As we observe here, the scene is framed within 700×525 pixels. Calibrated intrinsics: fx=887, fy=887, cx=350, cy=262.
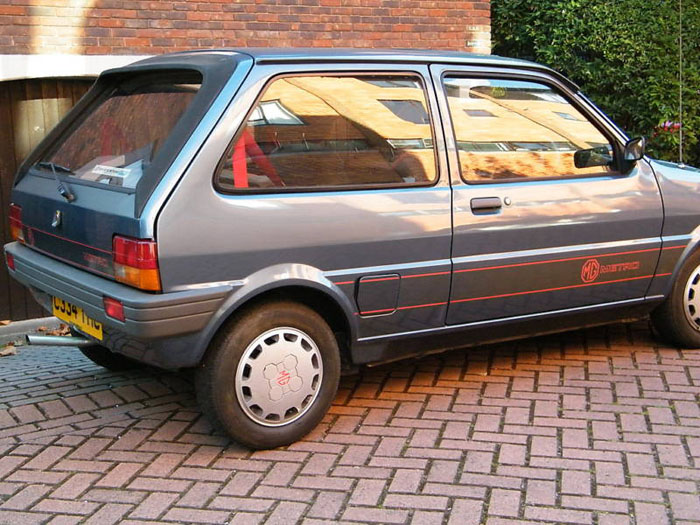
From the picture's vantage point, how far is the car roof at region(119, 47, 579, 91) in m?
4.21

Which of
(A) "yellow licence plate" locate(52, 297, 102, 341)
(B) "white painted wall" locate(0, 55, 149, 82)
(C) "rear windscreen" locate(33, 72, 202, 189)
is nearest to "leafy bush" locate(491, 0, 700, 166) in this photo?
(B) "white painted wall" locate(0, 55, 149, 82)

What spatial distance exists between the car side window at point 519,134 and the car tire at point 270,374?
121 cm

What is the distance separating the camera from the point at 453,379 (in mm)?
5195

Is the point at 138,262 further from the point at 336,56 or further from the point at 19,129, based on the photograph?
the point at 19,129

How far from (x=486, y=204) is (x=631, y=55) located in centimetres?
645

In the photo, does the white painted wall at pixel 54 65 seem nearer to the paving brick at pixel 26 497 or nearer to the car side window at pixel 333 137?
A: the car side window at pixel 333 137

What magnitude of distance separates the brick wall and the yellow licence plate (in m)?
3.68

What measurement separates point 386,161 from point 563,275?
4.14 ft

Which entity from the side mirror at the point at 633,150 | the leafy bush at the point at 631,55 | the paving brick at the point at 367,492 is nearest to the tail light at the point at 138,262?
the paving brick at the point at 367,492

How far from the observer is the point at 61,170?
15.1 feet

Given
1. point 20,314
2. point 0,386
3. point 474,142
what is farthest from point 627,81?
point 0,386

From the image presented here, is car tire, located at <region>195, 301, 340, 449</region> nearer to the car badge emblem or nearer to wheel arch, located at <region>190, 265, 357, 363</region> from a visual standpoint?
wheel arch, located at <region>190, 265, 357, 363</region>

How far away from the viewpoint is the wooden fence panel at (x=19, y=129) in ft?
24.9

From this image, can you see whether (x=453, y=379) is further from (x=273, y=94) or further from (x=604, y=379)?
(x=273, y=94)
